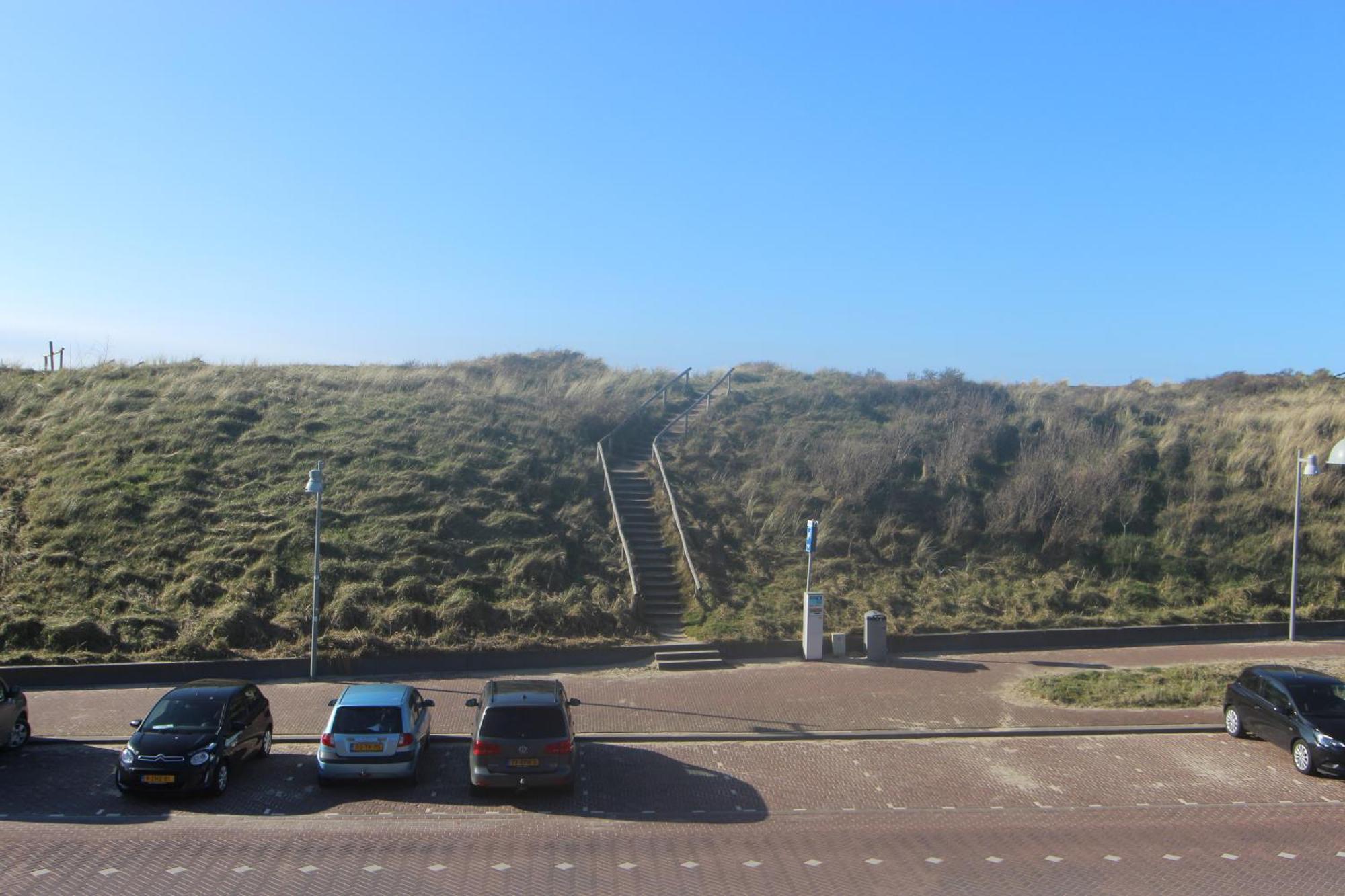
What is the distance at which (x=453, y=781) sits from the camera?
13953 millimetres

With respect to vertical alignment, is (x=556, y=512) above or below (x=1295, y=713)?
above

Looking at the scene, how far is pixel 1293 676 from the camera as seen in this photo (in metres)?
15.7

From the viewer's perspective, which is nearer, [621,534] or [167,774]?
[167,774]

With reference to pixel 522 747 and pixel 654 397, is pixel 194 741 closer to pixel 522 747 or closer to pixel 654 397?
pixel 522 747

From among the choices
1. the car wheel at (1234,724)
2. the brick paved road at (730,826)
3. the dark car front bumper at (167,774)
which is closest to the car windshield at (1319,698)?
the brick paved road at (730,826)

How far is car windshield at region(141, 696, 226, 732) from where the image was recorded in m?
13.4

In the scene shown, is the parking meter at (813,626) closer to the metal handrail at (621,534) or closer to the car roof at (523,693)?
the metal handrail at (621,534)

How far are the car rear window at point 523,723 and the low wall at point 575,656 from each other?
7201mm

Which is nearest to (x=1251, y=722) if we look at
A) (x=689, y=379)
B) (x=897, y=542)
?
(x=897, y=542)

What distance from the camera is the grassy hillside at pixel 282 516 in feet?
68.6

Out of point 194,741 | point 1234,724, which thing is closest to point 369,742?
point 194,741

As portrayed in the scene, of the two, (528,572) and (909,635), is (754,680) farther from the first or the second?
(528,572)

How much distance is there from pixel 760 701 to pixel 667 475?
489 inches

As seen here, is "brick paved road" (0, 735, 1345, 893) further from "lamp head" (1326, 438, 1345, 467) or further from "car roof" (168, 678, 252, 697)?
"lamp head" (1326, 438, 1345, 467)
